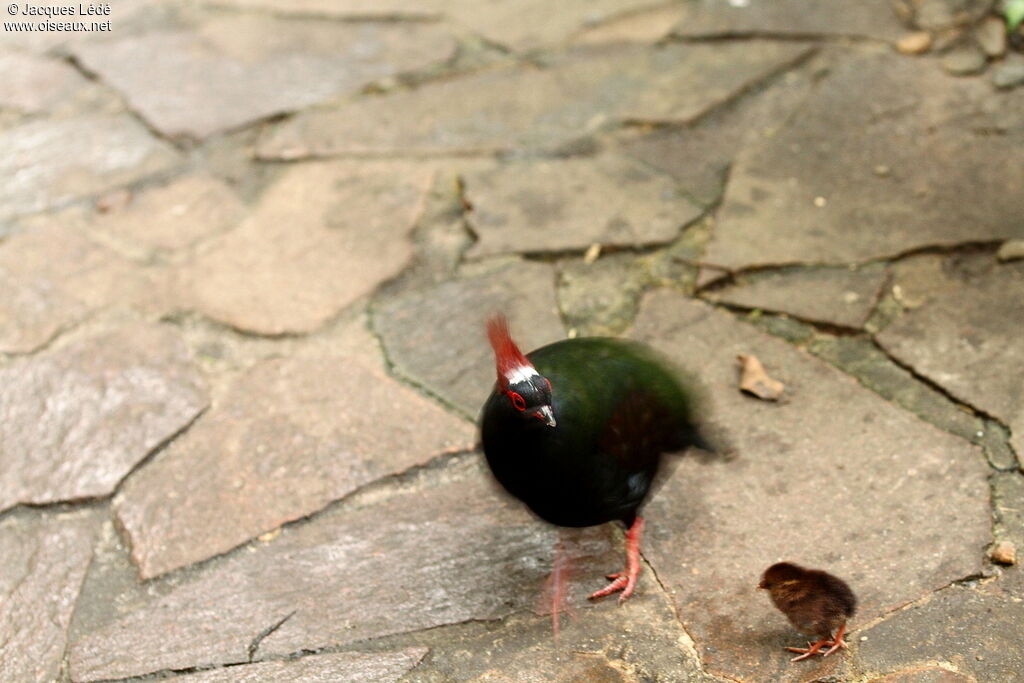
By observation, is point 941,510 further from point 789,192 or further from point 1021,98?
point 1021,98

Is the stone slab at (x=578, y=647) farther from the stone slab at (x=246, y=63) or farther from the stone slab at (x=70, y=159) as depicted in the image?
the stone slab at (x=246, y=63)

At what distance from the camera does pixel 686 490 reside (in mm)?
Answer: 3078

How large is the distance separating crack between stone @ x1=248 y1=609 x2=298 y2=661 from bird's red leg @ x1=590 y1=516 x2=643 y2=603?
32.9 inches

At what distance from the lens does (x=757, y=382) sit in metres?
3.32

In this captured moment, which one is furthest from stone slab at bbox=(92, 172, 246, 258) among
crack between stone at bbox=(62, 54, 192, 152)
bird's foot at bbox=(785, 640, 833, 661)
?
bird's foot at bbox=(785, 640, 833, 661)

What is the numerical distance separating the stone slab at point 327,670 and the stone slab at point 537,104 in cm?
257

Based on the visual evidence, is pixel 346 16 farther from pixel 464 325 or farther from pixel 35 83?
pixel 464 325

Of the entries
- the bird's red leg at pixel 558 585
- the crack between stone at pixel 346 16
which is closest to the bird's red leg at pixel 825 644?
the bird's red leg at pixel 558 585

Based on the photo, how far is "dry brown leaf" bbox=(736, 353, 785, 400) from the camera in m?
3.29

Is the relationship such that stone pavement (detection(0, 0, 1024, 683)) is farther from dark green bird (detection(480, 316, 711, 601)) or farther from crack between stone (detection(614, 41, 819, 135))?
dark green bird (detection(480, 316, 711, 601))

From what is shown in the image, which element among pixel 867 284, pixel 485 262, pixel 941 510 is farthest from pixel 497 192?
pixel 941 510

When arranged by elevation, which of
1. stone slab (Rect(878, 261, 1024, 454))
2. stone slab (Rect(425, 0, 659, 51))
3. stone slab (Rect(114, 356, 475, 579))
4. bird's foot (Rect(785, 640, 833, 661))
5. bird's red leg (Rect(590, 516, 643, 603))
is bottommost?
stone slab (Rect(114, 356, 475, 579))

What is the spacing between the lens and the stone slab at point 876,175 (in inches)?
149

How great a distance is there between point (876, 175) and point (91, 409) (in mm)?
3099
